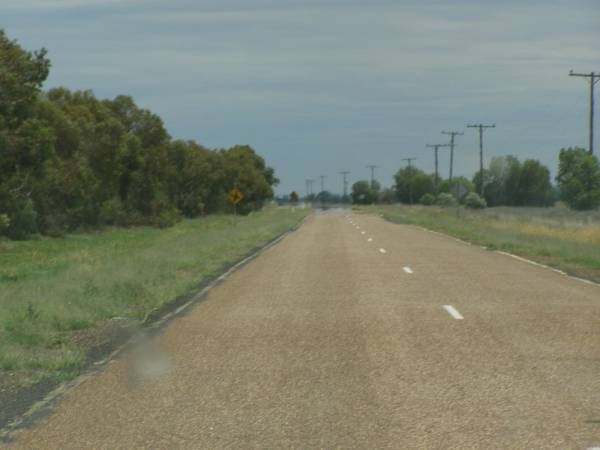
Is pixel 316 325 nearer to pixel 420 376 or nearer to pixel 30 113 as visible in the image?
pixel 420 376

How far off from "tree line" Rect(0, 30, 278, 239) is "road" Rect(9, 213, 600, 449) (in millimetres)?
12834

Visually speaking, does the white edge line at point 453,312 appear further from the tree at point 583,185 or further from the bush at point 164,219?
the tree at point 583,185

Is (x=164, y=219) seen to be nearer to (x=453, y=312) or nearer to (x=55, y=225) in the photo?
(x=55, y=225)

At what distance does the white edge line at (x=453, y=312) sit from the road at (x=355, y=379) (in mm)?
15

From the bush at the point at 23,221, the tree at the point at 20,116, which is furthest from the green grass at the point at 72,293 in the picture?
the bush at the point at 23,221

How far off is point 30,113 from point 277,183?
110m

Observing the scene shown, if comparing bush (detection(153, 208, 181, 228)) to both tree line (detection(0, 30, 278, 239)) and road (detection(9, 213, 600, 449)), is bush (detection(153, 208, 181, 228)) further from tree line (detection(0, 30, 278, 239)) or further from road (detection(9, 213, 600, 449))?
road (detection(9, 213, 600, 449))

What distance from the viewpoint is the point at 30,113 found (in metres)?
28.0

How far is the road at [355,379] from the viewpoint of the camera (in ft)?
22.3

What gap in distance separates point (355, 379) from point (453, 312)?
17.9 ft

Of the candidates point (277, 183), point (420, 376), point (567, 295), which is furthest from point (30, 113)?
point (277, 183)

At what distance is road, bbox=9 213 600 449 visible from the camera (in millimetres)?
6801

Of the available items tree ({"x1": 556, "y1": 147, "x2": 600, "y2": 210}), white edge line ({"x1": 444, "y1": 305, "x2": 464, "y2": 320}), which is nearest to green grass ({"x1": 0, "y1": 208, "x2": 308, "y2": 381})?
white edge line ({"x1": 444, "y1": 305, "x2": 464, "y2": 320})

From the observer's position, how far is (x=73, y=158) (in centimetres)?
4497
